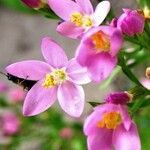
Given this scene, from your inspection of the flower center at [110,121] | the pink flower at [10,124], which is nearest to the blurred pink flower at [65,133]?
the pink flower at [10,124]

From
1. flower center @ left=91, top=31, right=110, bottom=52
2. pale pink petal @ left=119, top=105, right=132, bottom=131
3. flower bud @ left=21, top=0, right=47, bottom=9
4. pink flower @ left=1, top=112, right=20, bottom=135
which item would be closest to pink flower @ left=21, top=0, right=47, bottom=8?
flower bud @ left=21, top=0, right=47, bottom=9

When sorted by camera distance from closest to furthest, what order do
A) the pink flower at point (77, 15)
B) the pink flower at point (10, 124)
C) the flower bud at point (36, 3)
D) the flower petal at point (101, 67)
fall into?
the flower petal at point (101, 67), the pink flower at point (77, 15), the flower bud at point (36, 3), the pink flower at point (10, 124)

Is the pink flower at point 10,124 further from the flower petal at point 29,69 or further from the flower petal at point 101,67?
the flower petal at point 101,67

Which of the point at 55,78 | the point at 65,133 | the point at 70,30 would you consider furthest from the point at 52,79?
the point at 65,133

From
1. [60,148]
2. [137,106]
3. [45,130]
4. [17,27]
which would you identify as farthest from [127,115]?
[17,27]

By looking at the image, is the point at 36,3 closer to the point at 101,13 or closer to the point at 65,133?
the point at 101,13

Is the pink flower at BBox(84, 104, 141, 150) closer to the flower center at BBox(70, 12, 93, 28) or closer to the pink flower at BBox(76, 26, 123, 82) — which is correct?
the pink flower at BBox(76, 26, 123, 82)

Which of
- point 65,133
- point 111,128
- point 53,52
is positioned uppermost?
point 53,52
